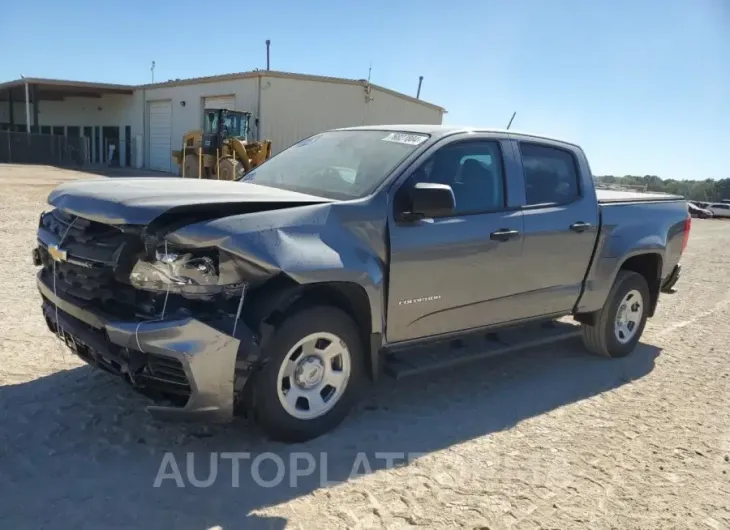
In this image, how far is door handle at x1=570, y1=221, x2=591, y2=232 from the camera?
503cm

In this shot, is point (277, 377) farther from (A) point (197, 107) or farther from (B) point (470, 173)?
(A) point (197, 107)

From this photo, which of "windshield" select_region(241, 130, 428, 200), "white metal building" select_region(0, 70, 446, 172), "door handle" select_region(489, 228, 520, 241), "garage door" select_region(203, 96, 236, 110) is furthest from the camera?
"garage door" select_region(203, 96, 236, 110)

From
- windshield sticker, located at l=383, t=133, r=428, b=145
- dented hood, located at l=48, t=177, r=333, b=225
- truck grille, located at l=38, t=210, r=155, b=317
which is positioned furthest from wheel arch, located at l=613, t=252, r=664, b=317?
truck grille, located at l=38, t=210, r=155, b=317

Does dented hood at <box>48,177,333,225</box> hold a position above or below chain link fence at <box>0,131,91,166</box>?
above

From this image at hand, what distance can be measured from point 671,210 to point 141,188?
16.4 feet

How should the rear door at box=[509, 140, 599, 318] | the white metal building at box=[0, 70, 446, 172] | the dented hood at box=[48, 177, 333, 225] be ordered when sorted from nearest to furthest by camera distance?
the dented hood at box=[48, 177, 333, 225] → the rear door at box=[509, 140, 599, 318] → the white metal building at box=[0, 70, 446, 172]

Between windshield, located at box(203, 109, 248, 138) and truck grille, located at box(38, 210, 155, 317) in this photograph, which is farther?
windshield, located at box(203, 109, 248, 138)

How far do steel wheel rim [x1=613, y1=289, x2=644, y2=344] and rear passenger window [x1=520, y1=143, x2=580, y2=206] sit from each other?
1349 mm

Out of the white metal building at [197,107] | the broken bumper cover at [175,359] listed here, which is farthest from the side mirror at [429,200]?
the white metal building at [197,107]

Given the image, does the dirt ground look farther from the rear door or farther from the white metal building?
the white metal building

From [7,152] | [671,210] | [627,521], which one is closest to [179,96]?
[7,152]

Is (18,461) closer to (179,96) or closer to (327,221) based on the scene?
(327,221)

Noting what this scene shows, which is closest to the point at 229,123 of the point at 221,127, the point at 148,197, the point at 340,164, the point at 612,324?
the point at 221,127

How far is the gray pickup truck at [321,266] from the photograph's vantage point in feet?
10.6
